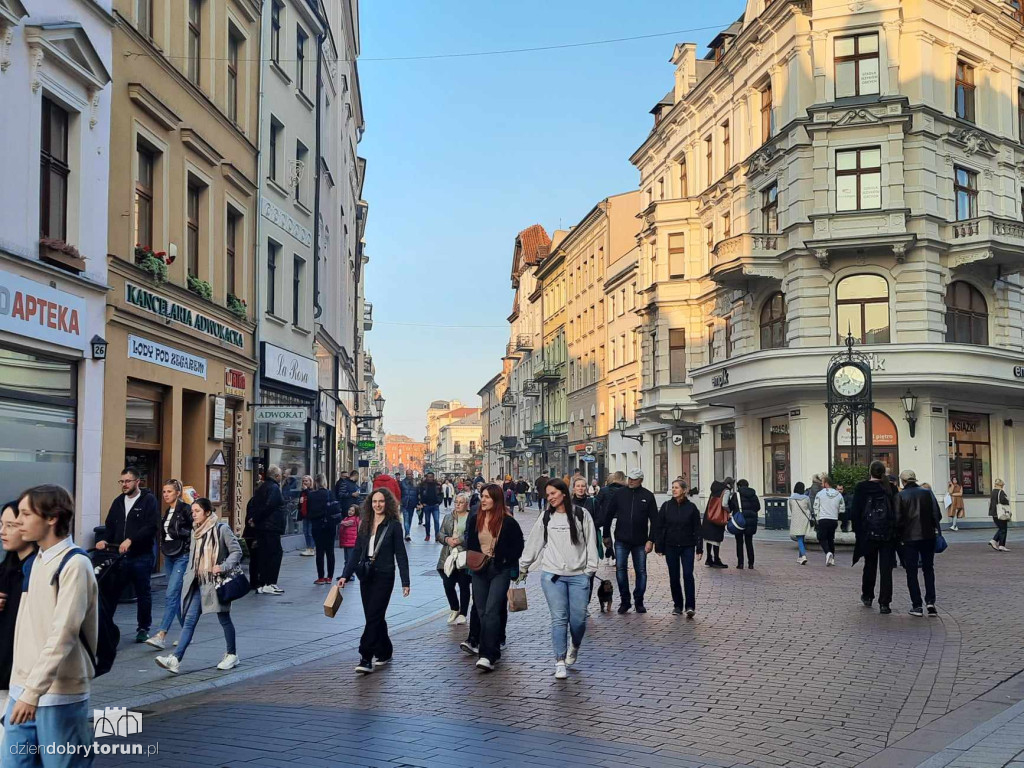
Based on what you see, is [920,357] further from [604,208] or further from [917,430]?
[604,208]

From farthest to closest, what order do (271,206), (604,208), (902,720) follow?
(604,208) < (271,206) < (902,720)

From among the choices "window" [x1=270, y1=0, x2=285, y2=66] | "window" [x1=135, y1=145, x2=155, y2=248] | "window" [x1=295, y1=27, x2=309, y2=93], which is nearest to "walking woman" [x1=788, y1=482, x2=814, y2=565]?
"window" [x1=135, y1=145, x2=155, y2=248]

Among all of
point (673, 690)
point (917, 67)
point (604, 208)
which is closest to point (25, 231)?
point (673, 690)

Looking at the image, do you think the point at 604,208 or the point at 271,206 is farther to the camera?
the point at 604,208

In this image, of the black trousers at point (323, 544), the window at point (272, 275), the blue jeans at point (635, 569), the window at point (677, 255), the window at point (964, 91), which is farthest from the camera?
the window at point (677, 255)

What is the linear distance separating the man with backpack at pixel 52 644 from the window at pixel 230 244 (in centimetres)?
1706

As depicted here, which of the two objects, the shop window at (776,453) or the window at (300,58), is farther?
the shop window at (776,453)

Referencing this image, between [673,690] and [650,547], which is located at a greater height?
[650,547]

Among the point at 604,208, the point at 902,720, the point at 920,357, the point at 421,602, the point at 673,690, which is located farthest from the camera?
the point at 604,208

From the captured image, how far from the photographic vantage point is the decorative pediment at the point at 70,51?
12.9m

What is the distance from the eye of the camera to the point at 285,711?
310 inches

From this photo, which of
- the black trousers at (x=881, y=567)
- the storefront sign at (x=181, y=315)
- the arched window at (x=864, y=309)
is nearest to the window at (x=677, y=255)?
the arched window at (x=864, y=309)

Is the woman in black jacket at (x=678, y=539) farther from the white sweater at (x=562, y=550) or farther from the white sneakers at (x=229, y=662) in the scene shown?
the white sneakers at (x=229, y=662)

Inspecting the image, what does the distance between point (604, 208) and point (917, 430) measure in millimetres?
30192
